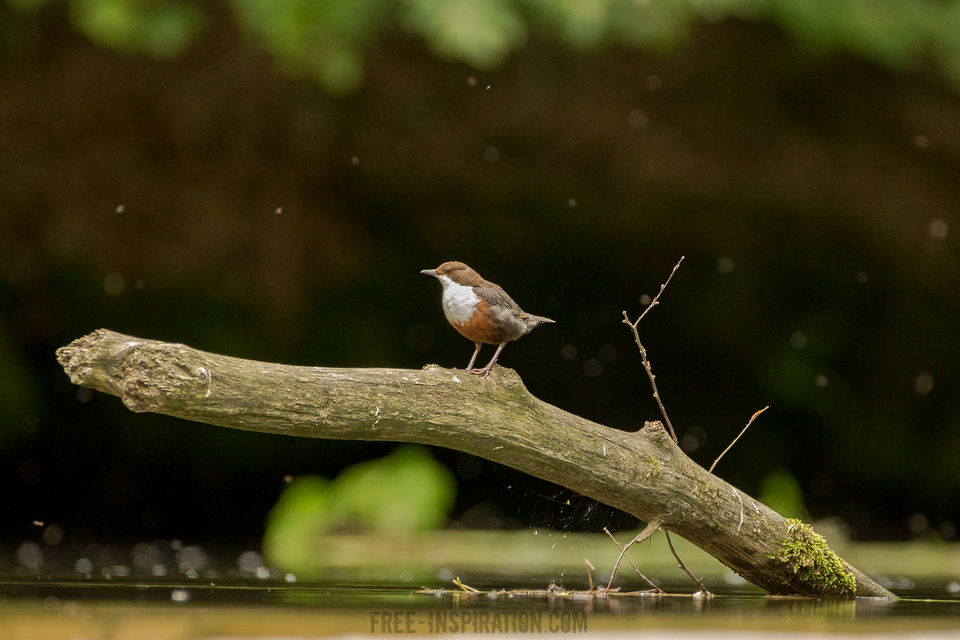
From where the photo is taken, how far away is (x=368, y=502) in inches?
239

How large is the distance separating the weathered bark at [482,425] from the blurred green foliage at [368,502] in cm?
309

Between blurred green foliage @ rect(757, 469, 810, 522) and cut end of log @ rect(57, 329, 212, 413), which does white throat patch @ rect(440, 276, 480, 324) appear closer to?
cut end of log @ rect(57, 329, 212, 413)

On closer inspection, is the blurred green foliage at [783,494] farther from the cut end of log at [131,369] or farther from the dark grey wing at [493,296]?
the cut end of log at [131,369]

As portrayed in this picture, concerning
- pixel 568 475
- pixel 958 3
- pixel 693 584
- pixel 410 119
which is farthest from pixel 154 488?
pixel 958 3

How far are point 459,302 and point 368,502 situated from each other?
11.8 ft

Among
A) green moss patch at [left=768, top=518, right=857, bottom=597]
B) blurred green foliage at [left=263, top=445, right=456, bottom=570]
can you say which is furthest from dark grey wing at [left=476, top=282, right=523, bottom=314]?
blurred green foliage at [left=263, top=445, right=456, bottom=570]

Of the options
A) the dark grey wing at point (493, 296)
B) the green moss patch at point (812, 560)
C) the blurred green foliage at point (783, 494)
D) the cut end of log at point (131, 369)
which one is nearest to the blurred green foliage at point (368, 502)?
the blurred green foliage at point (783, 494)

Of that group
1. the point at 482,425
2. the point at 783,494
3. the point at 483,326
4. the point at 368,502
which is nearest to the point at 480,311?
the point at 483,326

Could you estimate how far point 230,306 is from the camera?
705cm

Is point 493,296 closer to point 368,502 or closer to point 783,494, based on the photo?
point 368,502

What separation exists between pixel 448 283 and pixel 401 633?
1.05 meters

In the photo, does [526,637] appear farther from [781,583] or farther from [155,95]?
[155,95]

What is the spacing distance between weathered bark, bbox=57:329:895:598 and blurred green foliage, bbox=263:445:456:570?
3088mm

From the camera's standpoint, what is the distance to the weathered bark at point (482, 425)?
7.03 ft
